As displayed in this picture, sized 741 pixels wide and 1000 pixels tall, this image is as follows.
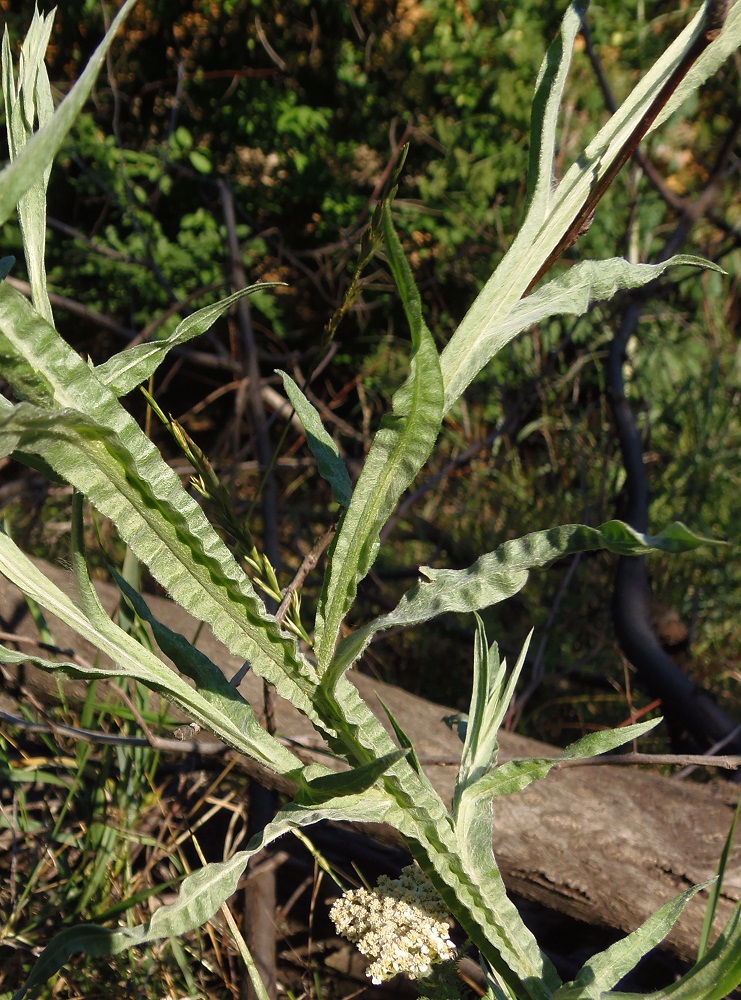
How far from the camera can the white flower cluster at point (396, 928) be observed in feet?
2.19

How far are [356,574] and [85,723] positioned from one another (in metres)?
0.89

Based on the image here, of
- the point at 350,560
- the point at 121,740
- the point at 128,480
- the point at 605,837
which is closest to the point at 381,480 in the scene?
the point at 350,560

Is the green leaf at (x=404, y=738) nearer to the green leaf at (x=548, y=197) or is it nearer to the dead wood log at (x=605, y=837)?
the green leaf at (x=548, y=197)

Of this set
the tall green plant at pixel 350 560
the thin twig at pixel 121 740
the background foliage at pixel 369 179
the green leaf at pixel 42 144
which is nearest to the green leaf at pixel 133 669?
the tall green plant at pixel 350 560

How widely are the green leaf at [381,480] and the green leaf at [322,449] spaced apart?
0.08 meters

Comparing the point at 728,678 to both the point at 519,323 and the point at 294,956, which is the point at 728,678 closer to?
the point at 294,956

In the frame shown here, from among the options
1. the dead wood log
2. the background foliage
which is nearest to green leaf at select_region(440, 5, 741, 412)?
the dead wood log

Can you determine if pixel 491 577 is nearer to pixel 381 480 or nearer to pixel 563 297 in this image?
pixel 381 480

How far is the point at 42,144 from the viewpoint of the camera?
420mm

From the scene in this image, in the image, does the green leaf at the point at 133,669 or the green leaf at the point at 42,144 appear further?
the green leaf at the point at 133,669

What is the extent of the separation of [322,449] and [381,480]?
14 centimetres

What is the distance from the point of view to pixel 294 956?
1283 millimetres

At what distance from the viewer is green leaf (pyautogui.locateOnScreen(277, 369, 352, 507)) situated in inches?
27.8

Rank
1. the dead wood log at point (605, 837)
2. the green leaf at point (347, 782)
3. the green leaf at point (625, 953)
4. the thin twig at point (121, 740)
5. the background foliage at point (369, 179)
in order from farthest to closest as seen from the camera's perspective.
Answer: the background foliage at point (369, 179) → the dead wood log at point (605, 837) → the thin twig at point (121, 740) → the green leaf at point (625, 953) → the green leaf at point (347, 782)
